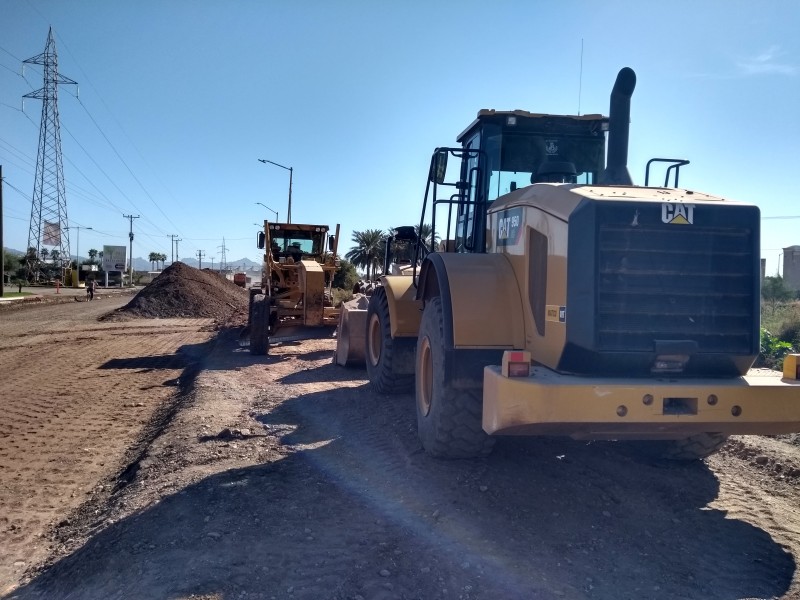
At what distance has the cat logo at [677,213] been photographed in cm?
466

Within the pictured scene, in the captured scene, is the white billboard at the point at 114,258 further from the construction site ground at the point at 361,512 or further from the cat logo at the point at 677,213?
the cat logo at the point at 677,213

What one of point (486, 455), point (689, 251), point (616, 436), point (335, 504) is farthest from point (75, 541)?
point (689, 251)

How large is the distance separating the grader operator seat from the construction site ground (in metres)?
2.48

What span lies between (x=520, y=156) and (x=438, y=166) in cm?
87

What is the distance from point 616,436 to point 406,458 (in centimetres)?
196

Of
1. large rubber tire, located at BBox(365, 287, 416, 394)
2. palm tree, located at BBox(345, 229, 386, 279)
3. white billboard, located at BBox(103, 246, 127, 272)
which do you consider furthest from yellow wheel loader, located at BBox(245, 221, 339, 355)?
white billboard, located at BBox(103, 246, 127, 272)

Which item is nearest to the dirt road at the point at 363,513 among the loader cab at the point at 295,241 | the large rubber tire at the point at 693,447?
the large rubber tire at the point at 693,447

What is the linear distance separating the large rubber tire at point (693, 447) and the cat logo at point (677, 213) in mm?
2100

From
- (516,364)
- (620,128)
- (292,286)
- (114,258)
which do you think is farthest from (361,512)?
(114,258)

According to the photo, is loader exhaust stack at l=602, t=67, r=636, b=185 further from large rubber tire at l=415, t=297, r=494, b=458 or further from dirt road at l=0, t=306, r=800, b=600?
dirt road at l=0, t=306, r=800, b=600

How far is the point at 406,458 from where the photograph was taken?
6078mm

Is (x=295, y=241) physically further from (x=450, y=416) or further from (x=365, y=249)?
(x=365, y=249)

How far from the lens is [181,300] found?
2847 cm

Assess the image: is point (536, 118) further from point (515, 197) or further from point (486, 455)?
point (486, 455)
